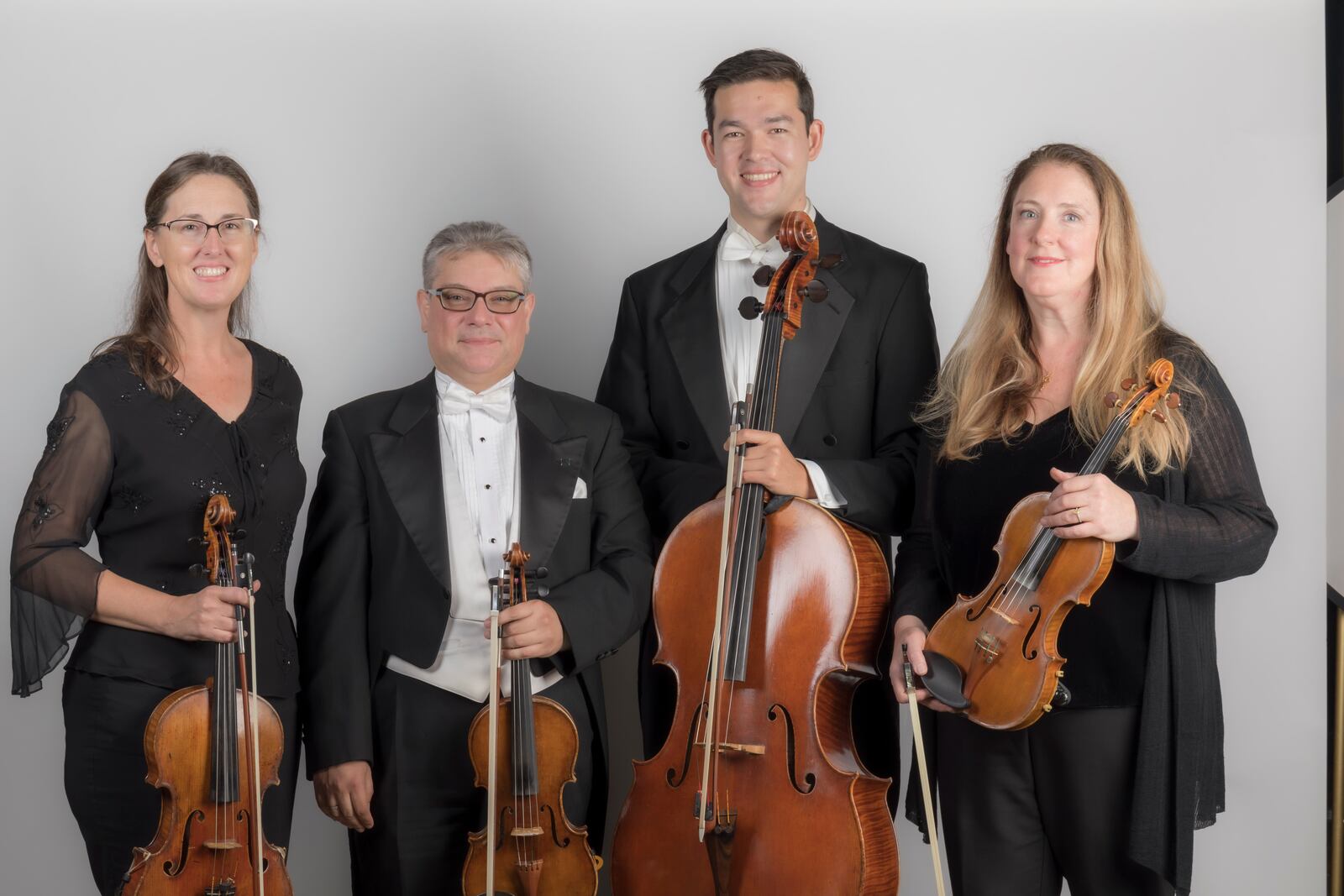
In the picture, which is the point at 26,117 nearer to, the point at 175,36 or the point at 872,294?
the point at 175,36

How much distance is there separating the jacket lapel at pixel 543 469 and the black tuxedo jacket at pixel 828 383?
21 centimetres

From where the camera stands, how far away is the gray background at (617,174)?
3.37 m

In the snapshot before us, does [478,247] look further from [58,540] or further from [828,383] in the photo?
[58,540]

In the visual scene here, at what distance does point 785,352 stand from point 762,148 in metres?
0.43

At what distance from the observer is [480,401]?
276cm

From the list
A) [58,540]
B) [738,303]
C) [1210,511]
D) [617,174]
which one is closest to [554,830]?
[58,540]

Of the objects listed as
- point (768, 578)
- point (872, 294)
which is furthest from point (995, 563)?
point (872, 294)

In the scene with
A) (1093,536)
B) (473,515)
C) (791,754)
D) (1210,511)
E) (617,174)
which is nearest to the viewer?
(1093,536)

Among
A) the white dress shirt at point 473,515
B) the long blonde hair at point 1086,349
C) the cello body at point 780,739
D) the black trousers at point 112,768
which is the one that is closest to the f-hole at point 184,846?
the black trousers at point 112,768

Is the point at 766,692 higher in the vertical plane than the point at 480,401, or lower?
lower

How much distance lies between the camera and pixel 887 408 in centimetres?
282

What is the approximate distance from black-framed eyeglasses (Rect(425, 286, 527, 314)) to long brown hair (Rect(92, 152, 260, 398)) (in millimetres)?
423

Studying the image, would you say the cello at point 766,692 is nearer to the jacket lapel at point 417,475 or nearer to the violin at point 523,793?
the violin at point 523,793

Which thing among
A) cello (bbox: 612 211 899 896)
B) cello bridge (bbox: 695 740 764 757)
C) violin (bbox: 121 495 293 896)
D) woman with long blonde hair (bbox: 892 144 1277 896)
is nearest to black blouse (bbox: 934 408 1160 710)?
woman with long blonde hair (bbox: 892 144 1277 896)
